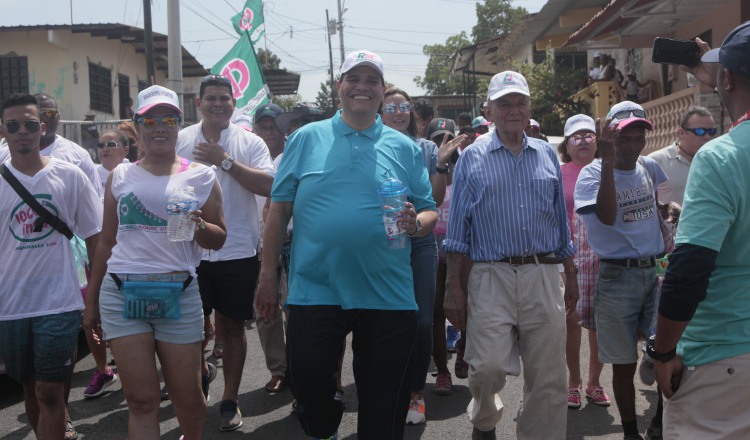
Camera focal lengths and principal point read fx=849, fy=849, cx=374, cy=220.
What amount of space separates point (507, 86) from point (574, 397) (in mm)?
2664

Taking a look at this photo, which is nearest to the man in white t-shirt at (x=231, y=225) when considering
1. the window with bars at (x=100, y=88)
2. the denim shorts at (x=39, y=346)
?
the denim shorts at (x=39, y=346)

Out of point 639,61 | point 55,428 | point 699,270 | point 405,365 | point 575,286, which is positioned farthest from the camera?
point 639,61

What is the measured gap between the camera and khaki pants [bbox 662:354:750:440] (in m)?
2.95

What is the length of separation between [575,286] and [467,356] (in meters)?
0.85

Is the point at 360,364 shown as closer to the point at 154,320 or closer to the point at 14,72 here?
the point at 154,320

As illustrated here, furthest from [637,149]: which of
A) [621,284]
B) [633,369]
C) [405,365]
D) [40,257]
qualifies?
[40,257]

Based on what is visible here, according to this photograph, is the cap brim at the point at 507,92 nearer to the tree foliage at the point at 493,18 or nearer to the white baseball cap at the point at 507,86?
the white baseball cap at the point at 507,86

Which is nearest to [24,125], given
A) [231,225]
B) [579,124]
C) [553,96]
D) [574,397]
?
[231,225]

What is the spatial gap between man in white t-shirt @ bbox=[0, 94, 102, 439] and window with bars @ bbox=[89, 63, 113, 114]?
69.7 feet

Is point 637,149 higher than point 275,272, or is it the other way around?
point 637,149

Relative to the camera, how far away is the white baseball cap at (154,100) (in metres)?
4.68

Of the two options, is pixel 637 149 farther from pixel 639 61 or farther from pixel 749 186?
pixel 639 61

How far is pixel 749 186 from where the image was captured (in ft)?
9.52

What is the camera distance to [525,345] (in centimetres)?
485
